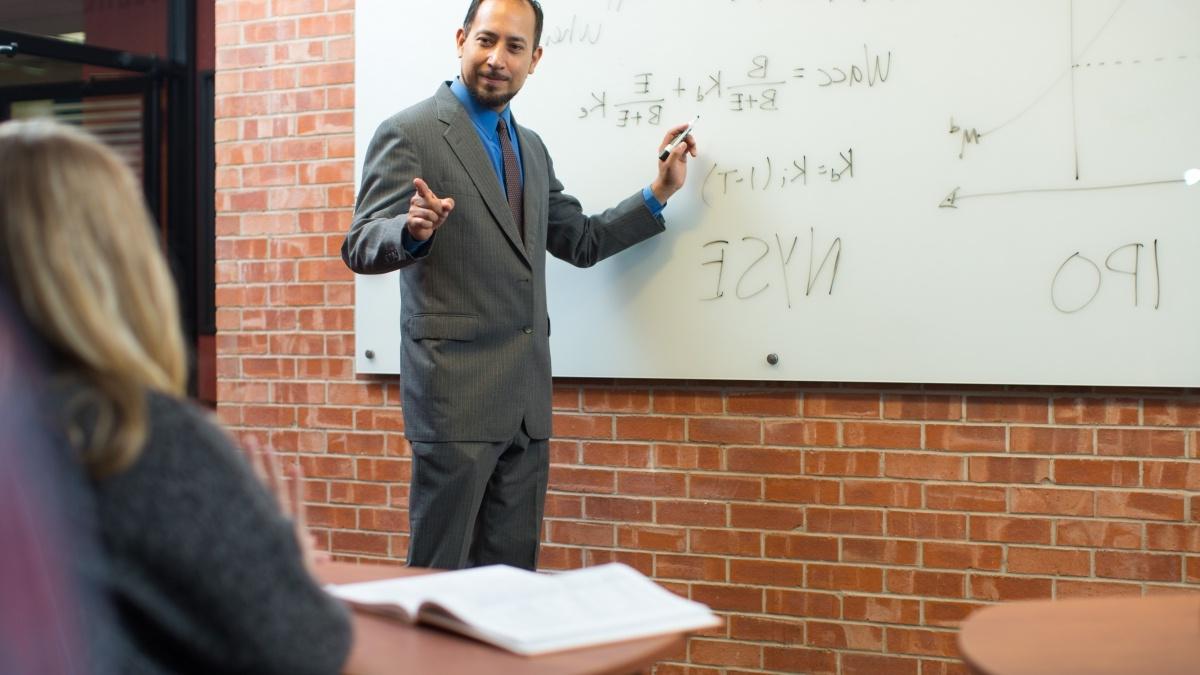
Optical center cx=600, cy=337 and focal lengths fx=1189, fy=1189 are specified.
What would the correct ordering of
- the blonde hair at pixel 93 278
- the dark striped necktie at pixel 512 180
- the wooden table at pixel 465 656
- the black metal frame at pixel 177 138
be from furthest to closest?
the black metal frame at pixel 177 138
the dark striped necktie at pixel 512 180
the wooden table at pixel 465 656
the blonde hair at pixel 93 278

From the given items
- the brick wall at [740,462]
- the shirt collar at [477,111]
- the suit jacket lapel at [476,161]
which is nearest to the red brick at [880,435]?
the brick wall at [740,462]

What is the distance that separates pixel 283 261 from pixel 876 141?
67.6 inches

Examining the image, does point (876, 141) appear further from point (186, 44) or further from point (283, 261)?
point (186, 44)

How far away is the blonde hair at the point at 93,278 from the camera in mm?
887

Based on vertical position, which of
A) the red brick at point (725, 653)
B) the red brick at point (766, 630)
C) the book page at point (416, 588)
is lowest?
the red brick at point (725, 653)

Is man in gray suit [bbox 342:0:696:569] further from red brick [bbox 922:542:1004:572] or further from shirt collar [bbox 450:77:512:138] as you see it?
red brick [bbox 922:542:1004:572]

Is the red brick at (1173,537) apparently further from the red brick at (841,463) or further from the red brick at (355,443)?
the red brick at (355,443)

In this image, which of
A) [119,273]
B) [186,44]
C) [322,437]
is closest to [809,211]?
[322,437]

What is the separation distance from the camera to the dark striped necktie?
2.71 metres

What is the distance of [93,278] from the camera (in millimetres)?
906

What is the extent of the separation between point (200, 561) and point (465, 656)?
0.34 metres

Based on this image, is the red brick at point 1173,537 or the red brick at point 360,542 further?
the red brick at point 360,542

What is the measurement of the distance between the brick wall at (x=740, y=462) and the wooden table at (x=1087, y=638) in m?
1.28

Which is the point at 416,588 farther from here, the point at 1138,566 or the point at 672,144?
the point at 1138,566
